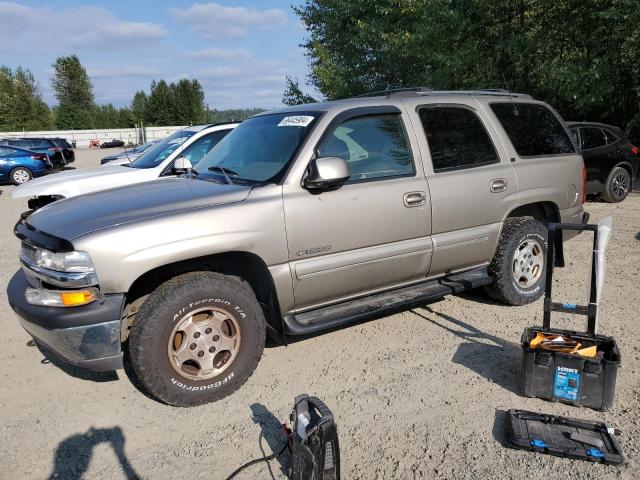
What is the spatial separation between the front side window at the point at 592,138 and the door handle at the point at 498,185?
691 cm

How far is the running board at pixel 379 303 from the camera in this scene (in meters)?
3.62

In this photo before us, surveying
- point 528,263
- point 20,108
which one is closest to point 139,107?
point 20,108

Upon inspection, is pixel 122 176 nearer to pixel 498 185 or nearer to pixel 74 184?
pixel 74 184

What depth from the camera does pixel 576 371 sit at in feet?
10.3

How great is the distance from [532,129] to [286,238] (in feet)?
9.60

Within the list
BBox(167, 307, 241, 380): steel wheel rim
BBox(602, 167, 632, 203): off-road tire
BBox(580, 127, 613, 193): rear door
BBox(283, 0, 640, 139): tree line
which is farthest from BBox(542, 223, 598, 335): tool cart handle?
BBox(283, 0, 640, 139): tree line

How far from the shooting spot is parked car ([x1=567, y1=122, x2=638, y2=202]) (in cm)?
1033

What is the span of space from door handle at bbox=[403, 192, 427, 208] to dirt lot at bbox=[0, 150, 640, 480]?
1135 millimetres

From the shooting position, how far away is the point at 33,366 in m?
4.04

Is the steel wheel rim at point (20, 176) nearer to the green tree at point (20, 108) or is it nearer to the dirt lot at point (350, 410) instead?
the dirt lot at point (350, 410)

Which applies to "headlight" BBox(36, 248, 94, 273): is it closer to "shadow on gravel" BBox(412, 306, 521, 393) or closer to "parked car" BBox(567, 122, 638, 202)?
"shadow on gravel" BBox(412, 306, 521, 393)

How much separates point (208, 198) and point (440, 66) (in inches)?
535

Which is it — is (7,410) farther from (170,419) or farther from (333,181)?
(333,181)

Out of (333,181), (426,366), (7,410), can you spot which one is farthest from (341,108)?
(7,410)
